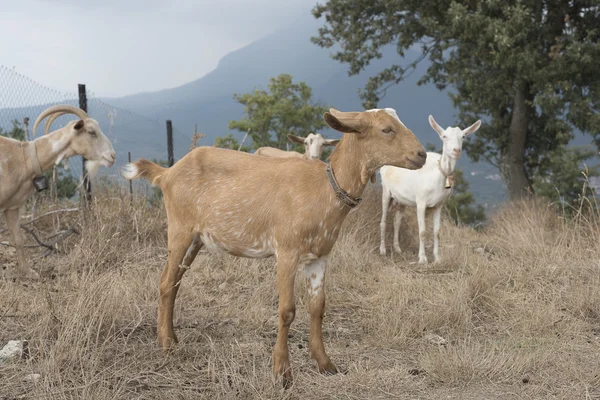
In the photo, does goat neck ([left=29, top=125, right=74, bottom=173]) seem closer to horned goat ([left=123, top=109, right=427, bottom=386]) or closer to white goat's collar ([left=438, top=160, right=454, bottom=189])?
horned goat ([left=123, top=109, right=427, bottom=386])

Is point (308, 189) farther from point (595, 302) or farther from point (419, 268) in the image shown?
point (419, 268)

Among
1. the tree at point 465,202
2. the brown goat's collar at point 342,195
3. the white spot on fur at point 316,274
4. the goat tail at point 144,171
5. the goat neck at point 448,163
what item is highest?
the goat tail at point 144,171

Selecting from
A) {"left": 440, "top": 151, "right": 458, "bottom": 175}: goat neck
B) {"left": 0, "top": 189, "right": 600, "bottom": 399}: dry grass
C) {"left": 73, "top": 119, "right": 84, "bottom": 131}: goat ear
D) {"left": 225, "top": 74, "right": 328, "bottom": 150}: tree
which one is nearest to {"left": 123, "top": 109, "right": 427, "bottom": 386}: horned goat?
{"left": 0, "top": 189, "right": 600, "bottom": 399}: dry grass

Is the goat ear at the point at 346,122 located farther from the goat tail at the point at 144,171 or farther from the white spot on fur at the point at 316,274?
the goat tail at the point at 144,171

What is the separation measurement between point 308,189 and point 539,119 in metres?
14.0

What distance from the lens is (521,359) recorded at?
4.02 metres

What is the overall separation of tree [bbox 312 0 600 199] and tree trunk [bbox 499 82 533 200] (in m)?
0.03

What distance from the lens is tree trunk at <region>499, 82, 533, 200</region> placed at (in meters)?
15.2

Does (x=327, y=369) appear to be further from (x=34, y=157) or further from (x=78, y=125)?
(x=34, y=157)

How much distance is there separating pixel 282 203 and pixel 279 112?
29.1 m

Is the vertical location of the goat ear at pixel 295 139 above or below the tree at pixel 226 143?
above

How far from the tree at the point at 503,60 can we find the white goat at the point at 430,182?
4702mm

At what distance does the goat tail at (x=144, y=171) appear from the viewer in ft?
14.6

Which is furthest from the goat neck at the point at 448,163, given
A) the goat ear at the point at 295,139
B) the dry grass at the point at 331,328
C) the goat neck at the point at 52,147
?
the goat neck at the point at 52,147
